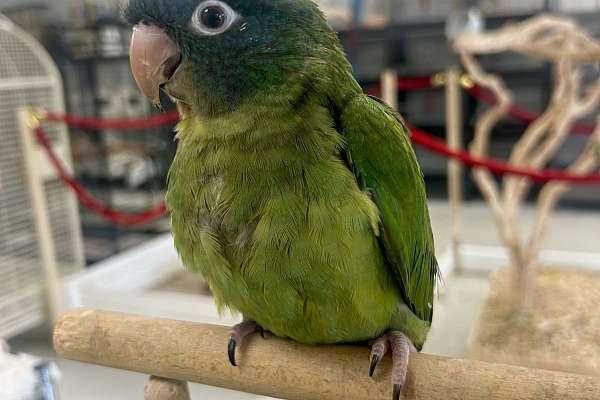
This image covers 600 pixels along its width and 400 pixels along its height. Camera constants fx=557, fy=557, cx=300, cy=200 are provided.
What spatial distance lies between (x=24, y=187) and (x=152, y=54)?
69.7 inches

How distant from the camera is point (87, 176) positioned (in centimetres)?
282

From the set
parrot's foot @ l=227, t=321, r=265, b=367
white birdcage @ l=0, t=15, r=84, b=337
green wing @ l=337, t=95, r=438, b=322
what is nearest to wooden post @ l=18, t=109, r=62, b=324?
white birdcage @ l=0, t=15, r=84, b=337

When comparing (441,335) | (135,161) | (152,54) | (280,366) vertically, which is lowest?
(441,335)

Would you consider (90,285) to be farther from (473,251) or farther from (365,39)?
(365,39)

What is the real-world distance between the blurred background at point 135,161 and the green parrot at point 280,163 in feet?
2.39

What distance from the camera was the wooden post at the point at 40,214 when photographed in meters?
2.06

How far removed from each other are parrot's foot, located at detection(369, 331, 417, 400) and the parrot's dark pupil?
0.48 meters

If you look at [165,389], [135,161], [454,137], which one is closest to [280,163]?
[165,389]

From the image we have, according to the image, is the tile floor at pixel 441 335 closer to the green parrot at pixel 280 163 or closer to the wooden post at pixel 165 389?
the wooden post at pixel 165 389

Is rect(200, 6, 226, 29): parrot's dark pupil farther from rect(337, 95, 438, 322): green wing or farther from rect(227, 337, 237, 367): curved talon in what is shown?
rect(227, 337, 237, 367): curved talon

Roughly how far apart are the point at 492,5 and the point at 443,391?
11.8 ft

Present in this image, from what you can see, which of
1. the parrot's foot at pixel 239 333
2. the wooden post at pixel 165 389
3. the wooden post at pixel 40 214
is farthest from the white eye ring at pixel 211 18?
the wooden post at pixel 40 214

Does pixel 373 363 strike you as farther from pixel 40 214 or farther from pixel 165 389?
pixel 40 214

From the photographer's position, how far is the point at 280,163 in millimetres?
679
